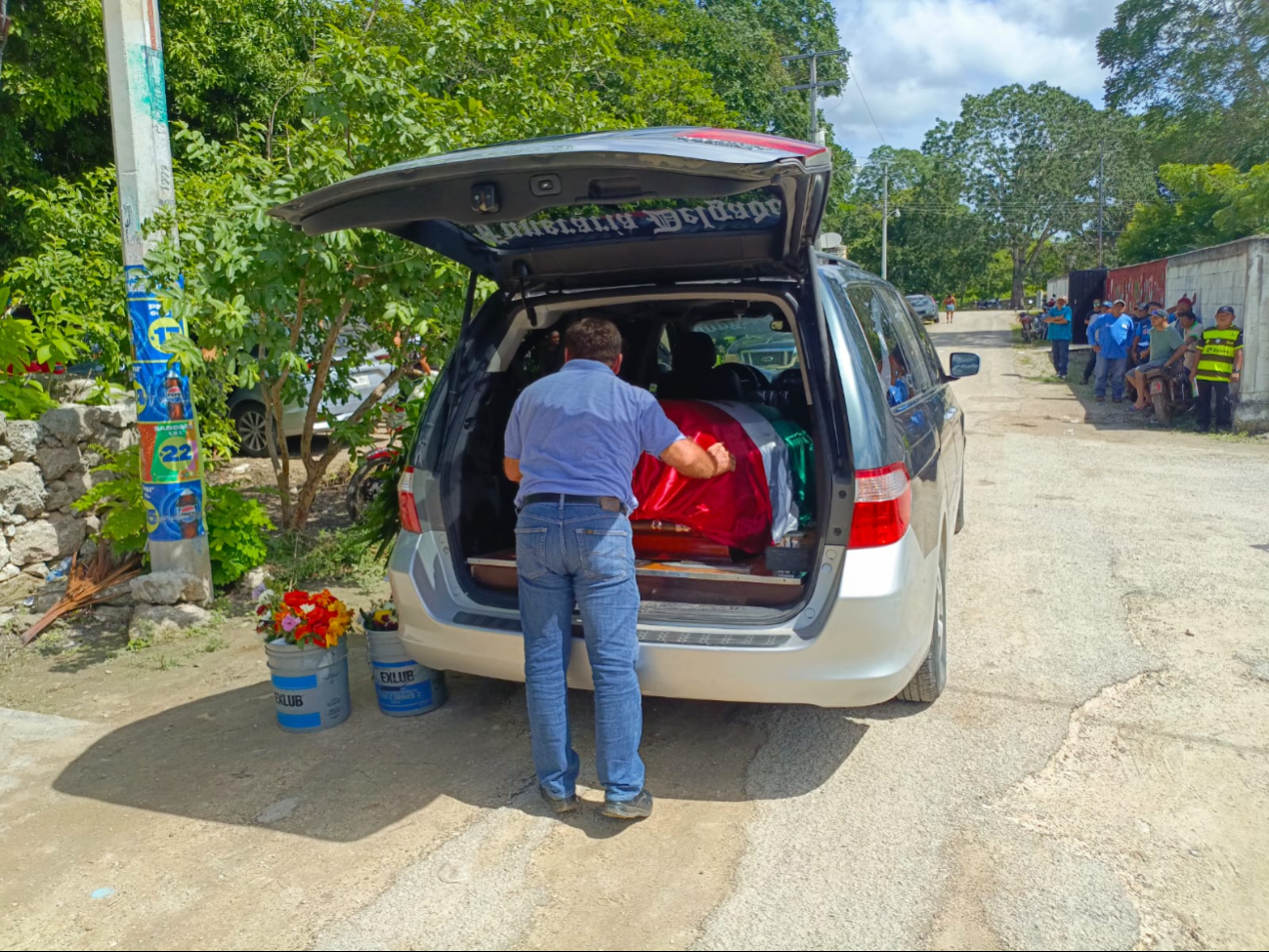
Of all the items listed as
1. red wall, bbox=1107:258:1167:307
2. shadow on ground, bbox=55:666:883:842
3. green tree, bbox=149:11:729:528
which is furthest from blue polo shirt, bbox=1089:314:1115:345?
shadow on ground, bbox=55:666:883:842

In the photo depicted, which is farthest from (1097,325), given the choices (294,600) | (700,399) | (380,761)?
(380,761)

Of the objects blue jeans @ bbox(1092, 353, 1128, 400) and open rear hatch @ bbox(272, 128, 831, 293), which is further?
blue jeans @ bbox(1092, 353, 1128, 400)

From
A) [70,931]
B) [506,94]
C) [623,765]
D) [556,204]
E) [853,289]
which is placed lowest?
[70,931]

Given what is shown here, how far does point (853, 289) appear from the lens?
441 cm

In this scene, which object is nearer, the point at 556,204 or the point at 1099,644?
the point at 556,204

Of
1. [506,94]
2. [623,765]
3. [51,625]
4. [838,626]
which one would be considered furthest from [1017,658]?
[506,94]

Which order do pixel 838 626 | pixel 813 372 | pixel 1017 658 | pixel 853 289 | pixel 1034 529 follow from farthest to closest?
pixel 1034 529 < pixel 1017 658 < pixel 853 289 < pixel 813 372 < pixel 838 626

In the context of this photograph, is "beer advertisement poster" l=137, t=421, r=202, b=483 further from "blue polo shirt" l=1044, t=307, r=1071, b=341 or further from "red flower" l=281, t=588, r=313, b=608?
"blue polo shirt" l=1044, t=307, r=1071, b=341

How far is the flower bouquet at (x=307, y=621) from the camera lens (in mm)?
4379

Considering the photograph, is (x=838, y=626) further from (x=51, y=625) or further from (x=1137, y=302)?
(x=1137, y=302)

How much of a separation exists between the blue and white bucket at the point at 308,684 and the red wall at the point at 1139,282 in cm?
1756

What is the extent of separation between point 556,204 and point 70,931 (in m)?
2.81

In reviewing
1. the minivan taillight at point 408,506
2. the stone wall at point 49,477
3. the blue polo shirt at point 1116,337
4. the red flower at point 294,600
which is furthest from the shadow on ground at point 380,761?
the blue polo shirt at point 1116,337

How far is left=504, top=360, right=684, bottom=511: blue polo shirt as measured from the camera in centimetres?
352
